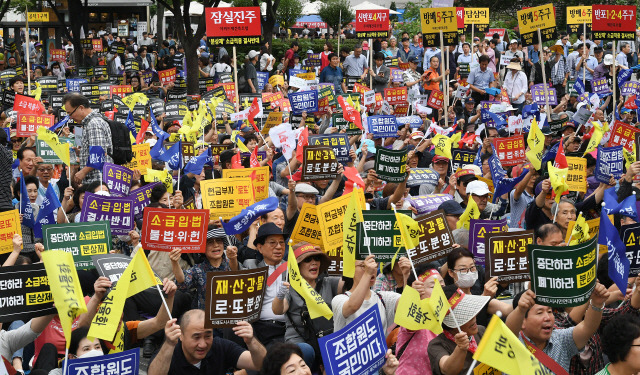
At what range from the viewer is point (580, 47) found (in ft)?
72.9

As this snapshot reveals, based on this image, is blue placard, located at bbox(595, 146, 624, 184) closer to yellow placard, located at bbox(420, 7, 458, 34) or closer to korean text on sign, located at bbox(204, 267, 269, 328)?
korean text on sign, located at bbox(204, 267, 269, 328)

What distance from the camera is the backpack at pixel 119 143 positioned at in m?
10.7

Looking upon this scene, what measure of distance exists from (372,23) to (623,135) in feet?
32.9

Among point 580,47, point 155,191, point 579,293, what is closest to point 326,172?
point 155,191

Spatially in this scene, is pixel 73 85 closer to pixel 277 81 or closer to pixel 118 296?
pixel 277 81

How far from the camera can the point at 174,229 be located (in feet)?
25.7

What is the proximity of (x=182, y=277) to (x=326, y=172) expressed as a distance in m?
2.66

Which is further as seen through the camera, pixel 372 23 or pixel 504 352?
pixel 372 23

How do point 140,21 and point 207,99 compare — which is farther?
point 140,21

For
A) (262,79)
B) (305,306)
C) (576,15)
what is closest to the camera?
Answer: (305,306)

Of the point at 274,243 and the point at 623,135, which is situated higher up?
the point at 623,135

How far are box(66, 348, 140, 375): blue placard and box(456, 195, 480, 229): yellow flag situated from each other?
3983mm

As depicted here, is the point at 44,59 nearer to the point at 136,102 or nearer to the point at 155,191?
the point at 136,102

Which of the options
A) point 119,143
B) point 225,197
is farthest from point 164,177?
point 225,197
